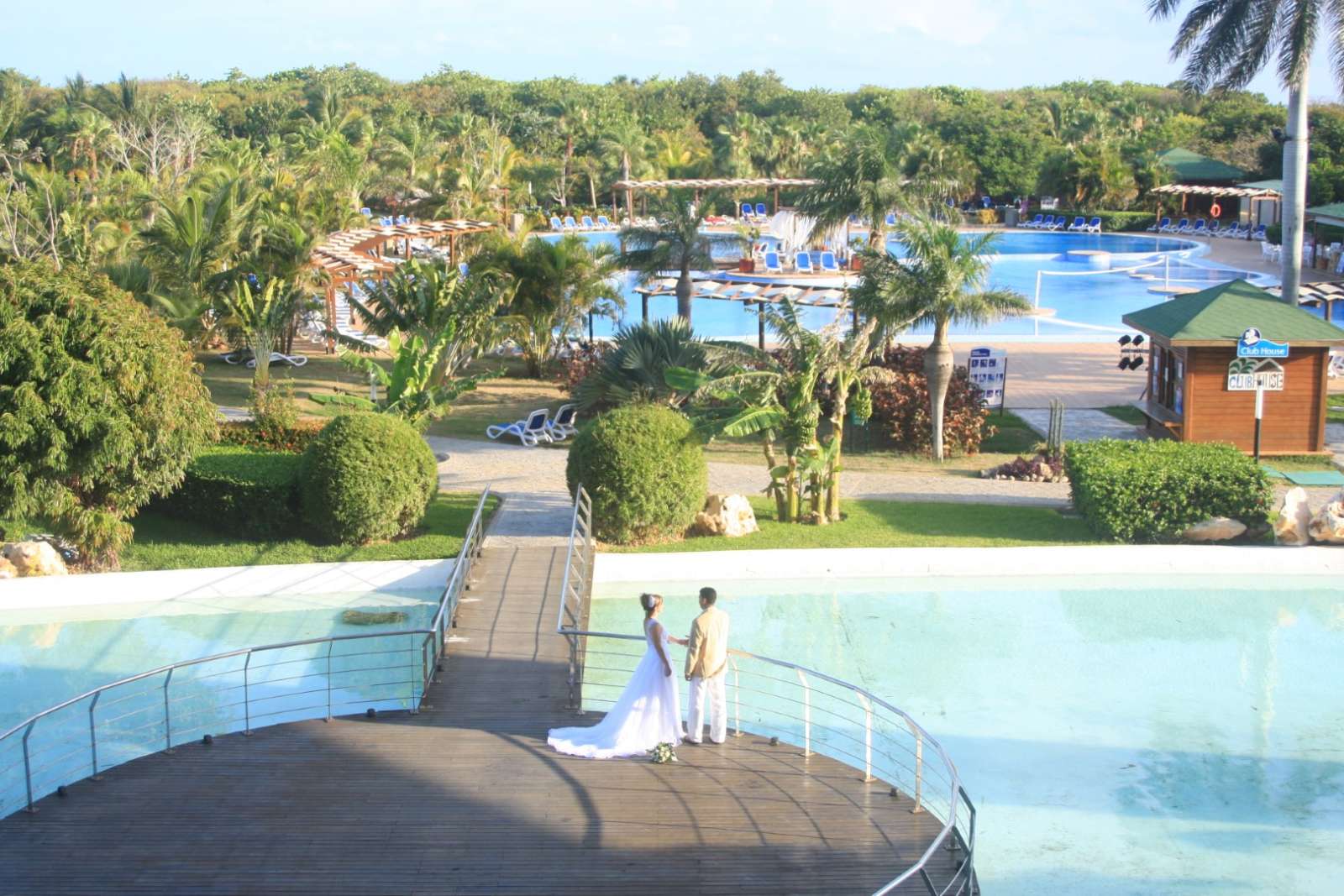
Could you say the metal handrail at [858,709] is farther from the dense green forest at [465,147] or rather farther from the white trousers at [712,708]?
the dense green forest at [465,147]

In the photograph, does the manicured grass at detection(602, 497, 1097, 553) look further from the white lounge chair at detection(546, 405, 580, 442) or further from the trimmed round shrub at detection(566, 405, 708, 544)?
the white lounge chair at detection(546, 405, 580, 442)

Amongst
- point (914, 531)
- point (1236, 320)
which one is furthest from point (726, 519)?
point (1236, 320)

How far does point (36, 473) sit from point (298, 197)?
1938 centimetres

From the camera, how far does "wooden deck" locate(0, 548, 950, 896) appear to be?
27.6 ft

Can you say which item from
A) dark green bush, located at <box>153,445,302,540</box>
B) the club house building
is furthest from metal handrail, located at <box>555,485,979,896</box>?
the club house building

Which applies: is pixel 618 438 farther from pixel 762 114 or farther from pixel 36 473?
pixel 762 114

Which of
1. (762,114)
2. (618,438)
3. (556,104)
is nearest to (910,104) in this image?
(762,114)

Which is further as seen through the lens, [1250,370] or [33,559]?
[1250,370]

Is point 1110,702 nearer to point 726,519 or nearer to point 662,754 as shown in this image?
point 662,754

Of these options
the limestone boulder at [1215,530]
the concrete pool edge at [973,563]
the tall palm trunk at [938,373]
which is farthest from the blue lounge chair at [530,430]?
the limestone boulder at [1215,530]

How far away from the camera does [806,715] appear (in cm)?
1175

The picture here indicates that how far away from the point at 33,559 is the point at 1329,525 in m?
15.6

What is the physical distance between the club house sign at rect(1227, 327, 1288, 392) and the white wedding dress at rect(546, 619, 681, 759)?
44.8 ft

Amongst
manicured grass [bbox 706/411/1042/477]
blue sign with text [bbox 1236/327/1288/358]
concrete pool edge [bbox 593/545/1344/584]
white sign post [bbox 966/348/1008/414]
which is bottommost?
concrete pool edge [bbox 593/545/1344/584]
